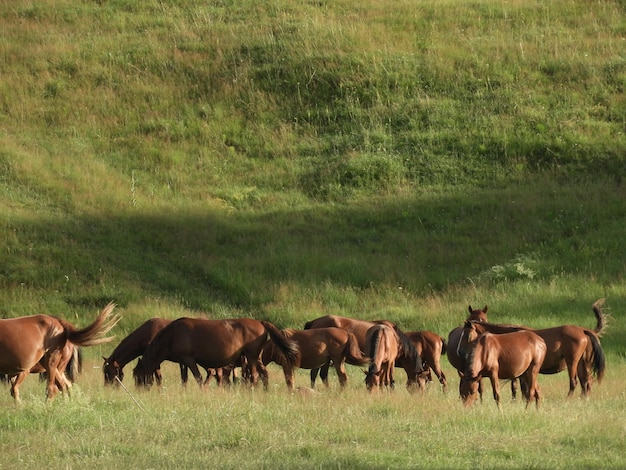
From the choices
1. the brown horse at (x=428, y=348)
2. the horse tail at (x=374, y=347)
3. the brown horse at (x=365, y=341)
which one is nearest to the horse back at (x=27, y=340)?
the horse tail at (x=374, y=347)

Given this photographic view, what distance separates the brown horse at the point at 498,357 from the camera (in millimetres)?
14086

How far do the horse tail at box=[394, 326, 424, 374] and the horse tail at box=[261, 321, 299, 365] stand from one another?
1.79m

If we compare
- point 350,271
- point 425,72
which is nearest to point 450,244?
point 350,271

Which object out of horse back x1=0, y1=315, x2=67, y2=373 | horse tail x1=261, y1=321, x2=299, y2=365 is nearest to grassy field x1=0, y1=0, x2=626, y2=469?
horse tail x1=261, y1=321, x2=299, y2=365

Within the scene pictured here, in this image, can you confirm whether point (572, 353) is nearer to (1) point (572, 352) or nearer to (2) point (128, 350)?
(1) point (572, 352)

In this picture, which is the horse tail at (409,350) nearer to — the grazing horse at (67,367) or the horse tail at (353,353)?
the horse tail at (353,353)

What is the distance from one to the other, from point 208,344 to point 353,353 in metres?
2.23

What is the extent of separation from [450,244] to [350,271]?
3.09 metres

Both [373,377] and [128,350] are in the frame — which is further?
[128,350]

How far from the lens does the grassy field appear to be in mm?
15534

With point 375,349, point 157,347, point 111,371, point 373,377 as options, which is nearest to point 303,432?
point 373,377

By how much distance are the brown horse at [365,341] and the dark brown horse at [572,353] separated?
74cm

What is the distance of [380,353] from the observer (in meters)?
16.0

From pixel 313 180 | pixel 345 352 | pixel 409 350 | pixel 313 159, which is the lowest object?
pixel 409 350
